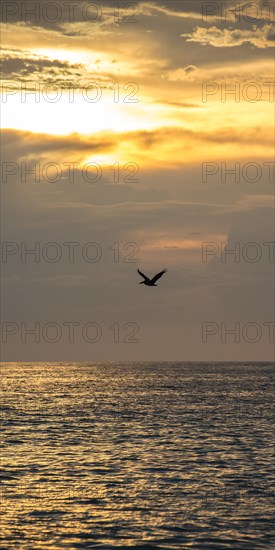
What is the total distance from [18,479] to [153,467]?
366 inches

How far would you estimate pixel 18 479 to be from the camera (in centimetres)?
4456

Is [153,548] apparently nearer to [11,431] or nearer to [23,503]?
[23,503]

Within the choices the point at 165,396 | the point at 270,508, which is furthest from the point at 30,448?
the point at 165,396

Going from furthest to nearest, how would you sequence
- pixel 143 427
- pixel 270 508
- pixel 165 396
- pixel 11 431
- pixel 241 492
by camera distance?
pixel 165 396 < pixel 143 427 < pixel 11 431 < pixel 241 492 < pixel 270 508

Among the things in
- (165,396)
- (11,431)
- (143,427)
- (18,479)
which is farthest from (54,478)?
(165,396)

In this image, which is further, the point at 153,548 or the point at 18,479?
the point at 18,479

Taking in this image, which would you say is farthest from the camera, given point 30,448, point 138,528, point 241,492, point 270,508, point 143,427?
point 143,427

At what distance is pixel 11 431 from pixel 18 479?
977 inches

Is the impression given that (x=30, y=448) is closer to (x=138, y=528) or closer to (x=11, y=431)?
(x=11, y=431)

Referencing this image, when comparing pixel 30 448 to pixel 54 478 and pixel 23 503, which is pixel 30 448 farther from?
pixel 23 503

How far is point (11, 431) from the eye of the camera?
68938 mm

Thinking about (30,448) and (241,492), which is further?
(30,448)

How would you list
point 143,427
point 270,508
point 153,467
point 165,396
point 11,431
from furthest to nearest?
point 165,396
point 143,427
point 11,431
point 153,467
point 270,508

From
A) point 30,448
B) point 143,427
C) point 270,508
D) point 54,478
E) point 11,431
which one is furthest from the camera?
point 143,427
